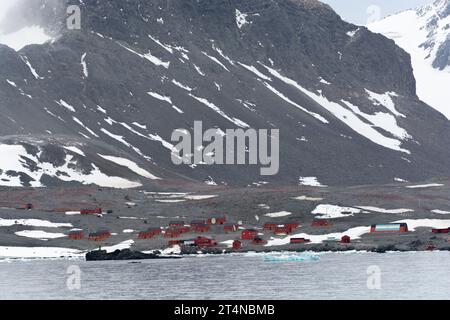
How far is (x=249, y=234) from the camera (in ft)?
575

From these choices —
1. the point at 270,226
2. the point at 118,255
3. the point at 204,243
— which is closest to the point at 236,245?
the point at 204,243

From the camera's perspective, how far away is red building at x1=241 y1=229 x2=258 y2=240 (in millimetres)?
174000

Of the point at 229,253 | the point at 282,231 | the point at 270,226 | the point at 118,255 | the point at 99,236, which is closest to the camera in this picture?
the point at 118,255

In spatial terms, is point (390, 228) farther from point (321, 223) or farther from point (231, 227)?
point (231, 227)

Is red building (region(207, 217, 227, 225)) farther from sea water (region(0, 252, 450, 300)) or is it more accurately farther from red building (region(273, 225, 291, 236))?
sea water (region(0, 252, 450, 300))

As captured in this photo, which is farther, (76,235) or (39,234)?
(76,235)

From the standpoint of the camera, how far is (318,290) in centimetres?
9700

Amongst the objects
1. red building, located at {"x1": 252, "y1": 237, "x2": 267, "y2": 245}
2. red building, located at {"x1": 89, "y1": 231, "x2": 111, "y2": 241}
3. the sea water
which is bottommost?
the sea water

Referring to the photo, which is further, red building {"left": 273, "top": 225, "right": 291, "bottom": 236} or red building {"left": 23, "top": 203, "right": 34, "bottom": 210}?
red building {"left": 23, "top": 203, "right": 34, "bottom": 210}

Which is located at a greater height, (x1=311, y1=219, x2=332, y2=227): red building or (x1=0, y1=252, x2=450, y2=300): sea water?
(x1=311, y1=219, x2=332, y2=227): red building

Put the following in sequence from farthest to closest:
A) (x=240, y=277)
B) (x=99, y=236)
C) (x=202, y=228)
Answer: (x=202, y=228) → (x=99, y=236) → (x=240, y=277)

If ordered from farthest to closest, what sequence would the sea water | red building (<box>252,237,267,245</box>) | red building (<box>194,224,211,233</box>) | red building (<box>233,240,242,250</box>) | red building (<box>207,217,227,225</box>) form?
1. red building (<box>207,217,227,225</box>)
2. red building (<box>194,224,211,233</box>)
3. red building (<box>252,237,267,245</box>)
4. red building (<box>233,240,242,250</box>)
5. the sea water

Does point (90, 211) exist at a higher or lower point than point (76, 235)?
higher

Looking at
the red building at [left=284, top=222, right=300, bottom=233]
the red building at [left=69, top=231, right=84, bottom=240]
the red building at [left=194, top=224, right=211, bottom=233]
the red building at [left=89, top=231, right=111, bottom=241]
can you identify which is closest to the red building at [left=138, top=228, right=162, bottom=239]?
the red building at [left=89, top=231, right=111, bottom=241]
